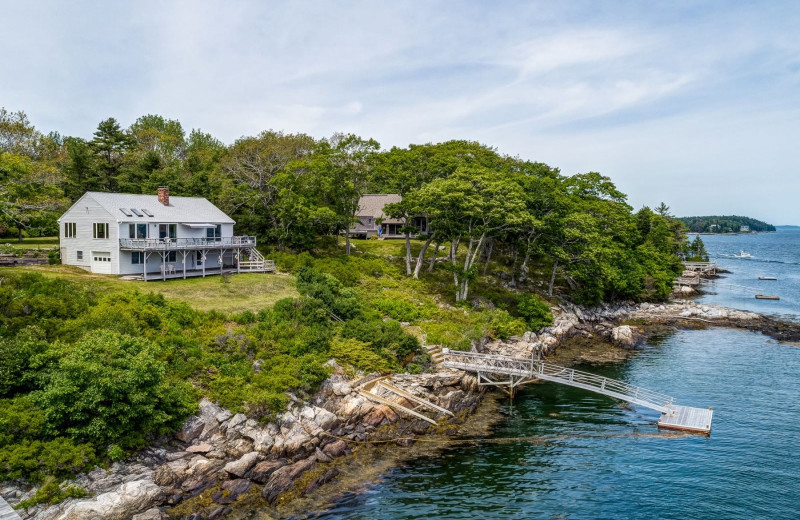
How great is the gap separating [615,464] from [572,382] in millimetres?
8038

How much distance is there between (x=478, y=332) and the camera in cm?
4150

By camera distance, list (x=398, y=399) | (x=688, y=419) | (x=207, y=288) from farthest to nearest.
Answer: (x=207, y=288)
(x=688, y=419)
(x=398, y=399)

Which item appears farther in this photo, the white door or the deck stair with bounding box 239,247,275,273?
the deck stair with bounding box 239,247,275,273

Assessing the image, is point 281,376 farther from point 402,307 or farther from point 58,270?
point 58,270

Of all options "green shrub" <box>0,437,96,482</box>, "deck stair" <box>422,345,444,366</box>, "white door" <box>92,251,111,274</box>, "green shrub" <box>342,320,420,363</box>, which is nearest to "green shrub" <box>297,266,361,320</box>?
"green shrub" <box>342,320,420,363</box>

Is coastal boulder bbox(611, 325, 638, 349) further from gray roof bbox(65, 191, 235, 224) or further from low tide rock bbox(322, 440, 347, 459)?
gray roof bbox(65, 191, 235, 224)

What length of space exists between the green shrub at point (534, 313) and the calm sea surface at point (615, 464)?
364 inches

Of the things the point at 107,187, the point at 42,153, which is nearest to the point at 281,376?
the point at 107,187

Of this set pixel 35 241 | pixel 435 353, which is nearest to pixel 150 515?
pixel 435 353

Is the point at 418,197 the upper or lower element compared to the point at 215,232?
upper

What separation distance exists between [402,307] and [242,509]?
976 inches

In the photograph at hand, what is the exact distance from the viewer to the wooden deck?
57.6 feet

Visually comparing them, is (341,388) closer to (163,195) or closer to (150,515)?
(150,515)

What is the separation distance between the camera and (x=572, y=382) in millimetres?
33438
